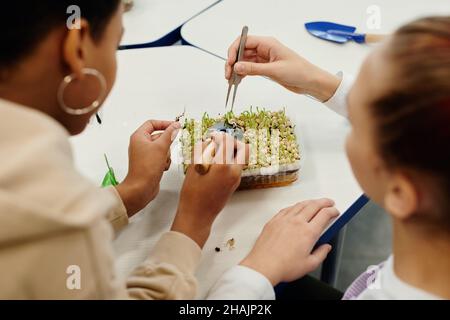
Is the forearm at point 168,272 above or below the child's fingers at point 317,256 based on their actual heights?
above

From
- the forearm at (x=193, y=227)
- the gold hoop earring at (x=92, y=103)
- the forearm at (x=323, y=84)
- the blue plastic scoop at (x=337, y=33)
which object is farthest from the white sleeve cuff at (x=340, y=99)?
the gold hoop earring at (x=92, y=103)

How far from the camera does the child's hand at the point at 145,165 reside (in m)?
0.91

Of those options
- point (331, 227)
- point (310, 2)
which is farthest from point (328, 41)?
point (331, 227)

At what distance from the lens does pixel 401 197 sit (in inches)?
23.4

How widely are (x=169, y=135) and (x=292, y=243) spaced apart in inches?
12.2

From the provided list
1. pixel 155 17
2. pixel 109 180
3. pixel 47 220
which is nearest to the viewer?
pixel 47 220

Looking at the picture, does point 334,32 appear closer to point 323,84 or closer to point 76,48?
point 323,84

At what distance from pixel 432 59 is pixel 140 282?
49 centimetres

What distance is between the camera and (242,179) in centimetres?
93

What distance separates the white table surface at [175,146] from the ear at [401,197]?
28 centimetres

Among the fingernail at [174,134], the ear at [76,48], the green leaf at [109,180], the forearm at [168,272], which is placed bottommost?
the forearm at [168,272]

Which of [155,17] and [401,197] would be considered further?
[155,17]

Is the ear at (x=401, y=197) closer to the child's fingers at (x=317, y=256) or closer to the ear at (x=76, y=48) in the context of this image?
the child's fingers at (x=317, y=256)

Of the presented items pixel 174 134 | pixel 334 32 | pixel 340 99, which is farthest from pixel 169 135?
pixel 334 32
